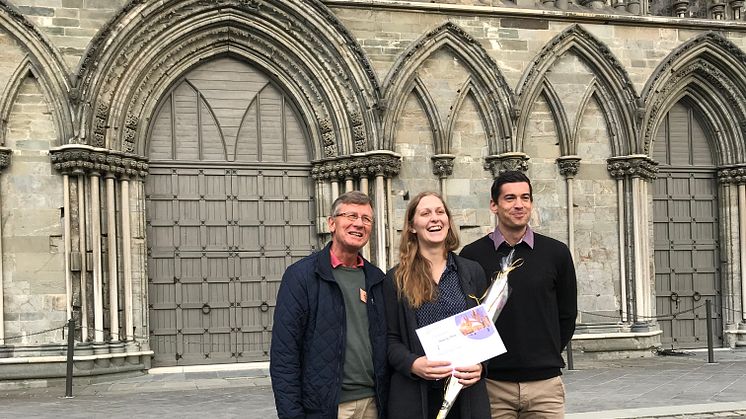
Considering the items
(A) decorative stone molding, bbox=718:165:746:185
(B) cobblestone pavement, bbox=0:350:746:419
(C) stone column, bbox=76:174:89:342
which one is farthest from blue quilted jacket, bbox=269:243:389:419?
(A) decorative stone molding, bbox=718:165:746:185

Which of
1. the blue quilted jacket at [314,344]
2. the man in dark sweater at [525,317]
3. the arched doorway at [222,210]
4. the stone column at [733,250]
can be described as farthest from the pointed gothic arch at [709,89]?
the blue quilted jacket at [314,344]

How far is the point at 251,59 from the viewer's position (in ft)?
42.7

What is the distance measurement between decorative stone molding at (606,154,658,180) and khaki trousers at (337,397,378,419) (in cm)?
1074

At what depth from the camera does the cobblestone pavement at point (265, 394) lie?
8750 millimetres

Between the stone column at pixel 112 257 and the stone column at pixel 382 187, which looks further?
the stone column at pixel 382 187

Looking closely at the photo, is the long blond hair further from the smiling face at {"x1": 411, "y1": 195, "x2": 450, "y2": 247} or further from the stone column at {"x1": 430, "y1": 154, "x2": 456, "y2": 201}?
the stone column at {"x1": 430, "y1": 154, "x2": 456, "y2": 201}

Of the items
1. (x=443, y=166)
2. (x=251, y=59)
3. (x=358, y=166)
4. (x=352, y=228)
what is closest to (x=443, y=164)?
(x=443, y=166)

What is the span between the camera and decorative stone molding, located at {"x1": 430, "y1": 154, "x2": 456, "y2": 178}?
517 inches

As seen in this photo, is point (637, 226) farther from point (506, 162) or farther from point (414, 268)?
point (414, 268)

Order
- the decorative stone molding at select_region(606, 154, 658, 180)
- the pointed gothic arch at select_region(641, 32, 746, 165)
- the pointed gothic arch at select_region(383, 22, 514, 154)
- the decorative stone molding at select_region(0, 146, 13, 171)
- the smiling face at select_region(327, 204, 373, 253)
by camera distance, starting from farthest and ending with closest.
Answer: the pointed gothic arch at select_region(641, 32, 746, 165) → the decorative stone molding at select_region(606, 154, 658, 180) → the pointed gothic arch at select_region(383, 22, 514, 154) → the decorative stone molding at select_region(0, 146, 13, 171) → the smiling face at select_region(327, 204, 373, 253)

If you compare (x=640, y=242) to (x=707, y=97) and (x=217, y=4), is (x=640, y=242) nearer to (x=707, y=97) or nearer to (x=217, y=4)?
(x=707, y=97)

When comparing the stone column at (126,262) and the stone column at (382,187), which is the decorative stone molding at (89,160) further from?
the stone column at (382,187)

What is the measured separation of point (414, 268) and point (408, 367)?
1.55 feet

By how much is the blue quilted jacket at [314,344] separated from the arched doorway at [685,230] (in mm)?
11853
